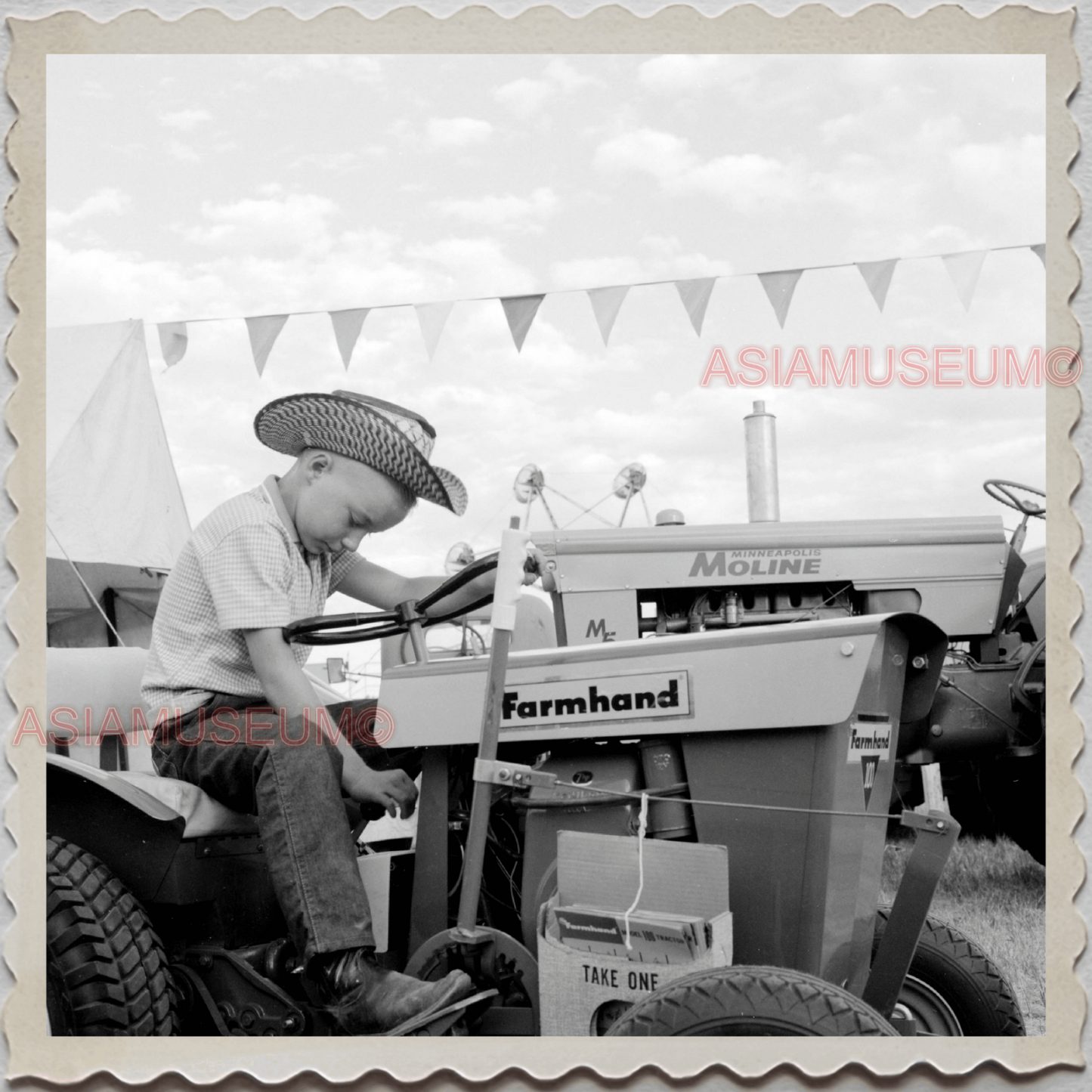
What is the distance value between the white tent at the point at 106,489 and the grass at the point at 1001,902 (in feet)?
11.6

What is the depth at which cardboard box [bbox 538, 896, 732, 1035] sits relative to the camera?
188 cm

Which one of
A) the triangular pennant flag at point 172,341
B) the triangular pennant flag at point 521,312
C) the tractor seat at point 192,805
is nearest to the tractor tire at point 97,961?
the tractor seat at point 192,805

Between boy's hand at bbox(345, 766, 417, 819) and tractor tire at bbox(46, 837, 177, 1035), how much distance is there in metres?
0.44

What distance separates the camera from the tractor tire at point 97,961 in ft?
6.84

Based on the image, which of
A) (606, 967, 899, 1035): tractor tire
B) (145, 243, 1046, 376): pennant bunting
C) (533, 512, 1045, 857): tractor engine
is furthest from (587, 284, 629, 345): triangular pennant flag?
(606, 967, 899, 1035): tractor tire

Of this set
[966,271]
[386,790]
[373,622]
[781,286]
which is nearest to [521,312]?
[781,286]

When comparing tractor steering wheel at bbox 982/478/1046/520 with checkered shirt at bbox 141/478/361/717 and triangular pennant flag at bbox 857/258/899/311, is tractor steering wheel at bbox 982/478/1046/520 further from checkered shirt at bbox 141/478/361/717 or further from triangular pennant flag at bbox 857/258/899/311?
checkered shirt at bbox 141/478/361/717

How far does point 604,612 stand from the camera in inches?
166

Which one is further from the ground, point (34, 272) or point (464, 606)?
point (34, 272)

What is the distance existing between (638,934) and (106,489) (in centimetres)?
450

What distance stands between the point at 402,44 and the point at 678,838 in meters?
1.40

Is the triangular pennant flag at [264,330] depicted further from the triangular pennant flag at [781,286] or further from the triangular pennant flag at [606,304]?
the triangular pennant flag at [781,286]
